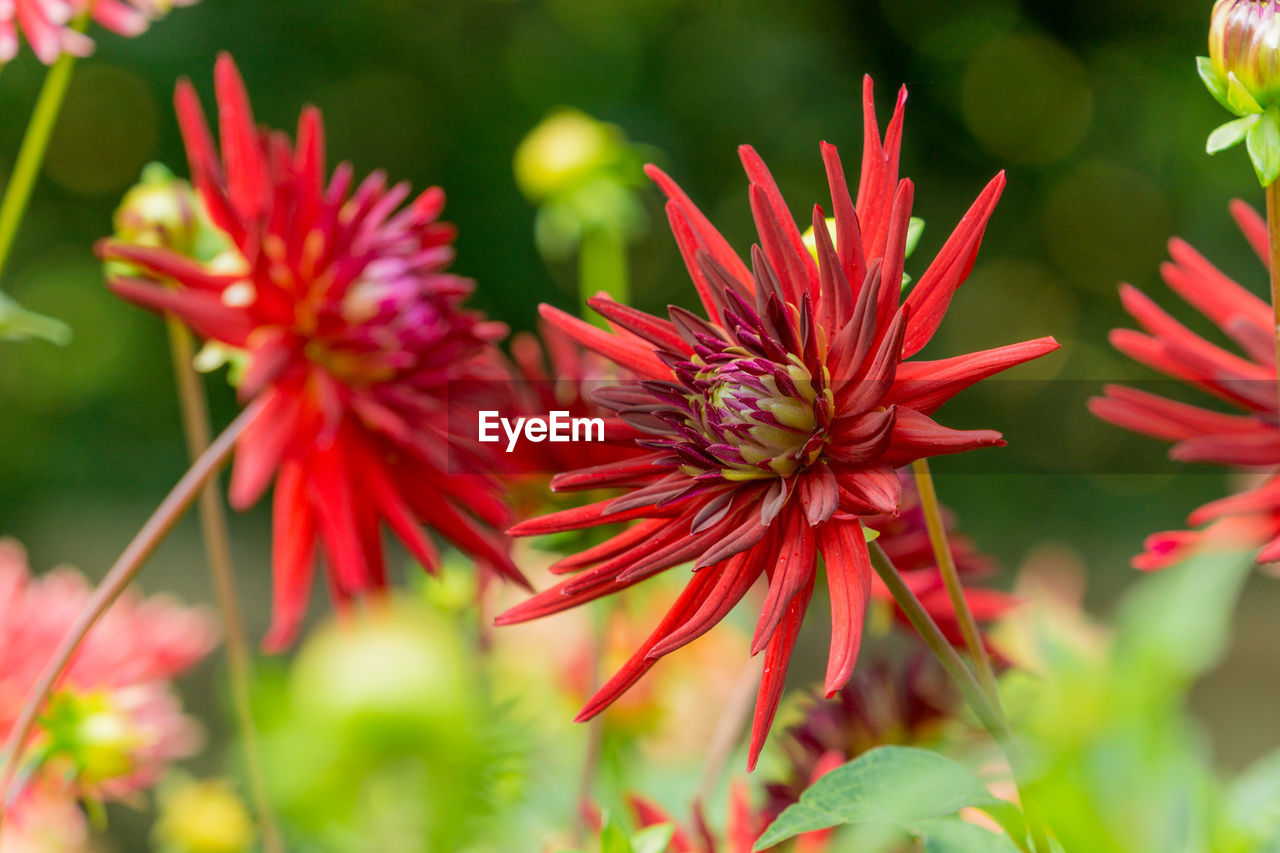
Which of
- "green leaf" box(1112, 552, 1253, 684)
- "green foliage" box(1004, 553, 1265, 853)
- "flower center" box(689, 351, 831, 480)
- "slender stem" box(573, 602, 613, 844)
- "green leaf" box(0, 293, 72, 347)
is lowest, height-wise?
"slender stem" box(573, 602, 613, 844)

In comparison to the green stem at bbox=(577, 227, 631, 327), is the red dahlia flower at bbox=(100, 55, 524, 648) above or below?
below

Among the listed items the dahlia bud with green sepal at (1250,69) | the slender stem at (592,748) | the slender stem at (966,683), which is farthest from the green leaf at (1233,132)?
the slender stem at (592,748)

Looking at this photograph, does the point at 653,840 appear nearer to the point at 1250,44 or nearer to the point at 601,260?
the point at 1250,44

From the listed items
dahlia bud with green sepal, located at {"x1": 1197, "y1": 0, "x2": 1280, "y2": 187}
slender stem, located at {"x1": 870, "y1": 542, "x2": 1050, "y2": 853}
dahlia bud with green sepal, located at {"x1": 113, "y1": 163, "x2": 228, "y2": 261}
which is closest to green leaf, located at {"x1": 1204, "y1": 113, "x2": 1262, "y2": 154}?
dahlia bud with green sepal, located at {"x1": 1197, "y1": 0, "x2": 1280, "y2": 187}

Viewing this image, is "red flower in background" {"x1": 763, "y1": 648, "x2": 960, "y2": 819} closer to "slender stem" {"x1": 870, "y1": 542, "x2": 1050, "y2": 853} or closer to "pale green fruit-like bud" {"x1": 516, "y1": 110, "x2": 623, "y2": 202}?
"slender stem" {"x1": 870, "y1": 542, "x2": 1050, "y2": 853}

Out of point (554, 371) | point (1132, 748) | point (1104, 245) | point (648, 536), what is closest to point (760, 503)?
point (648, 536)

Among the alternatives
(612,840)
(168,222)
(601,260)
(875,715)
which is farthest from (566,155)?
(612,840)

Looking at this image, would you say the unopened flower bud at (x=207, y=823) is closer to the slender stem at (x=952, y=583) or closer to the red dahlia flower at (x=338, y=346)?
the red dahlia flower at (x=338, y=346)
